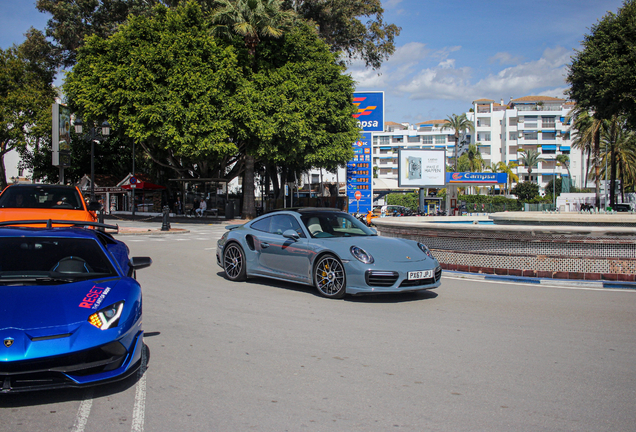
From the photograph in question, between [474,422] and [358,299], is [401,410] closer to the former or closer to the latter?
[474,422]

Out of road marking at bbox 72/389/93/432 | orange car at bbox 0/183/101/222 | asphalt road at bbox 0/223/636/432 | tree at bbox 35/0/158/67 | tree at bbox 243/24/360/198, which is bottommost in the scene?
asphalt road at bbox 0/223/636/432

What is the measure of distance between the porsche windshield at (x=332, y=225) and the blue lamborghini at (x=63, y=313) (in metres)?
4.28

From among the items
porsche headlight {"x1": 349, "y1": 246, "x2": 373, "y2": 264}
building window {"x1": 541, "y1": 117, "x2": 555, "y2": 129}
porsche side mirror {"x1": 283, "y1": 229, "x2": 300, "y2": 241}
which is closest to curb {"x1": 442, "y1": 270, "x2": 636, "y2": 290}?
porsche headlight {"x1": 349, "y1": 246, "x2": 373, "y2": 264}

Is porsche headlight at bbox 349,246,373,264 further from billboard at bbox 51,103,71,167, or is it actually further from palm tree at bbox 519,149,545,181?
palm tree at bbox 519,149,545,181

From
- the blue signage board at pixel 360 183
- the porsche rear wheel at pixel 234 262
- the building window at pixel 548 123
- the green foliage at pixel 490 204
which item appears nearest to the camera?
the porsche rear wheel at pixel 234 262

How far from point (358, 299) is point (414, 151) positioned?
129 ft

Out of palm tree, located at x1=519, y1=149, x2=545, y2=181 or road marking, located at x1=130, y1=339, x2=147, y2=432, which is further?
palm tree, located at x1=519, y1=149, x2=545, y2=181

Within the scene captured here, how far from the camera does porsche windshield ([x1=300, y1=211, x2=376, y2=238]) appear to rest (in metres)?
8.44

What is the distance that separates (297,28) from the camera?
33.2 meters

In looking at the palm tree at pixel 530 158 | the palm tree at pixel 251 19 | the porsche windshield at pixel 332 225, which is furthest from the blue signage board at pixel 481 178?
the porsche windshield at pixel 332 225

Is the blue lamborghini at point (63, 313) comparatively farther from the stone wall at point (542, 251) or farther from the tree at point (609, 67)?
the tree at point (609, 67)

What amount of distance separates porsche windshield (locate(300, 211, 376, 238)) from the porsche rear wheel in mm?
1571

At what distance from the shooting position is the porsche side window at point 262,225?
362 inches

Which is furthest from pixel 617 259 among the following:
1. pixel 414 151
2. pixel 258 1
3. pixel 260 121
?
pixel 414 151
